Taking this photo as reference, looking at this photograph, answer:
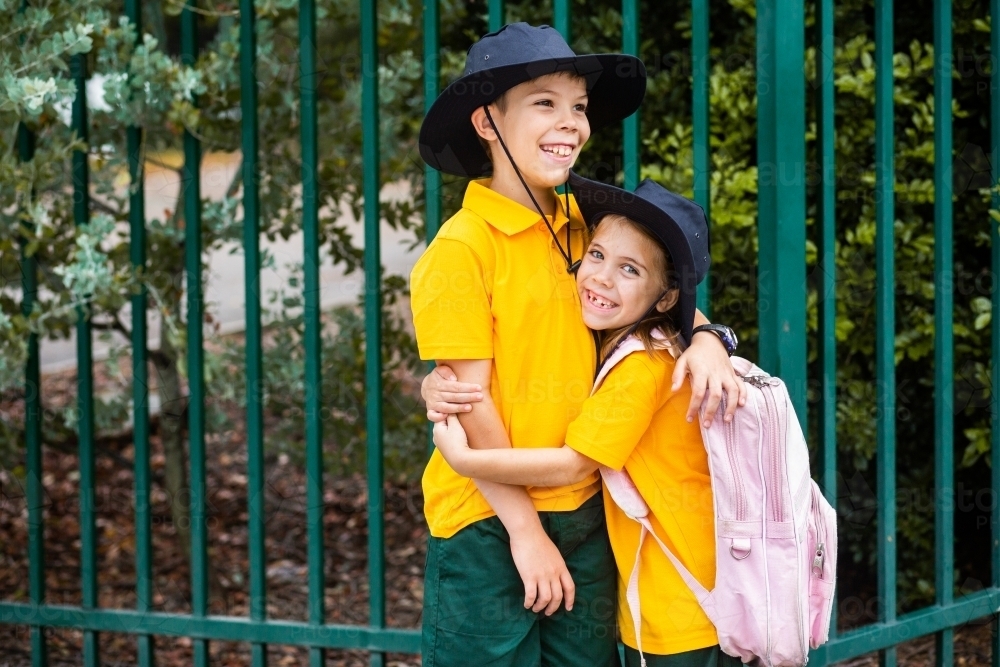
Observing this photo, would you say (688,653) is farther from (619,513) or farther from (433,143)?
(433,143)

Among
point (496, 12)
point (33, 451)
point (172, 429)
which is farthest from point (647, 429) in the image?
point (172, 429)

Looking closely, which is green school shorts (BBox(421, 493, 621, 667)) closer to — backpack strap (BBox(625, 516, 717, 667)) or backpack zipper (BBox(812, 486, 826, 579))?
backpack strap (BBox(625, 516, 717, 667))

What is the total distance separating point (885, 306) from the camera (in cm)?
274

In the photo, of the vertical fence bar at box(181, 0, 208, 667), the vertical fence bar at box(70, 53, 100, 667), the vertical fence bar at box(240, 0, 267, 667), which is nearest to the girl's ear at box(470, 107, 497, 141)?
the vertical fence bar at box(240, 0, 267, 667)

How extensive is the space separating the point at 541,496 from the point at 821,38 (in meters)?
1.29

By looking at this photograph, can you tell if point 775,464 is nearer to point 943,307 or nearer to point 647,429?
point 647,429

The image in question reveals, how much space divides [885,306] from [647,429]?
0.99 m

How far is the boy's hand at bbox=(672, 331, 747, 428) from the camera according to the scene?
194cm

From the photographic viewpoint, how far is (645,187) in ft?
Result: 6.67

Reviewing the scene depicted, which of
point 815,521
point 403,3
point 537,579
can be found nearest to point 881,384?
point 815,521

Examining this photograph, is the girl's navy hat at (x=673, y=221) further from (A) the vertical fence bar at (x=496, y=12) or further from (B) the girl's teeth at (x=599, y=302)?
(A) the vertical fence bar at (x=496, y=12)

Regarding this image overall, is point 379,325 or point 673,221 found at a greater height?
point 673,221

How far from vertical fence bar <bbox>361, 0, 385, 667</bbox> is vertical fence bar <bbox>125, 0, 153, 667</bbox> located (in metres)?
0.61

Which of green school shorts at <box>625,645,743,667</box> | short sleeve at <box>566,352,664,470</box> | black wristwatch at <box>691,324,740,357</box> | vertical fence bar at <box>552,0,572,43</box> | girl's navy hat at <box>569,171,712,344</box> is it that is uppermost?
vertical fence bar at <box>552,0,572,43</box>
